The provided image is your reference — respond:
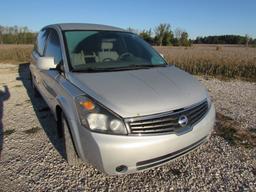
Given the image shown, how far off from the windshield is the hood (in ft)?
0.89

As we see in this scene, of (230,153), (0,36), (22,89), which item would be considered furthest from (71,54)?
(0,36)

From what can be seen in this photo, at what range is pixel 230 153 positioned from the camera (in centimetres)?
308

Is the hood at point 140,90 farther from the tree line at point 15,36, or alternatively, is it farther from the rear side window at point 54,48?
the tree line at point 15,36

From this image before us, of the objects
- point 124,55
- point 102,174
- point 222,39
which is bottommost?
point 102,174

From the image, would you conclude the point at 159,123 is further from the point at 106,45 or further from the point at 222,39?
the point at 222,39

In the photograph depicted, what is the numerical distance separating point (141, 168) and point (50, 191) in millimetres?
1017

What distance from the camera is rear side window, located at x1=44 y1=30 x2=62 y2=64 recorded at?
123 inches

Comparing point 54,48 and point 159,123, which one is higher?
point 54,48

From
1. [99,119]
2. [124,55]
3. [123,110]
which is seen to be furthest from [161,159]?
[124,55]

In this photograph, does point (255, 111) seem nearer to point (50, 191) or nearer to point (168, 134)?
point (168, 134)

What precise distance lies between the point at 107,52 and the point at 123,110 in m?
1.46

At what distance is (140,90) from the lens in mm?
2346

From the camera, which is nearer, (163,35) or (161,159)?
(161,159)

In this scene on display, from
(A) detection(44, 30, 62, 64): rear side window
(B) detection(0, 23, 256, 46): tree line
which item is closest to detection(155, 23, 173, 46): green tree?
(B) detection(0, 23, 256, 46): tree line
